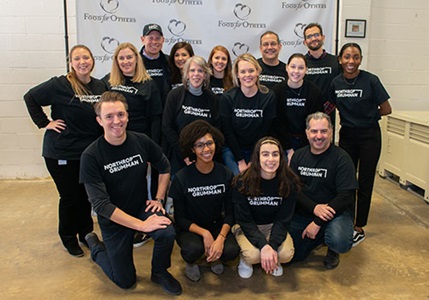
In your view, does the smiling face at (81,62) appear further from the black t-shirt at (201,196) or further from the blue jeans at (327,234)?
the blue jeans at (327,234)

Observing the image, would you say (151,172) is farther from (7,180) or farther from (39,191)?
(7,180)

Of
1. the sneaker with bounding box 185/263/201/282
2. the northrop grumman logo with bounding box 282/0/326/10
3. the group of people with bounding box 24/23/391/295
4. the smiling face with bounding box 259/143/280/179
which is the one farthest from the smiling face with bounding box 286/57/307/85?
the sneaker with bounding box 185/263/201/282

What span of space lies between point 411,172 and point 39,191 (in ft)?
12.2

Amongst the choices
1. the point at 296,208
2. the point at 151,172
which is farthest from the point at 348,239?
the point at 151,172

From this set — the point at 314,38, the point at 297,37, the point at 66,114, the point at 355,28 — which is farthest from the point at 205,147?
the point at 355,28

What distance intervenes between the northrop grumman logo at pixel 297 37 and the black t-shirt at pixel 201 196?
6.13ft

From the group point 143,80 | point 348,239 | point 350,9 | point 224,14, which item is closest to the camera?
point 348,239

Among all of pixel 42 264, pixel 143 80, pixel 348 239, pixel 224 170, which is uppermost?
pixel 143 80

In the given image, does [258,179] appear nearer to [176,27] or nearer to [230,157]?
[230,157]

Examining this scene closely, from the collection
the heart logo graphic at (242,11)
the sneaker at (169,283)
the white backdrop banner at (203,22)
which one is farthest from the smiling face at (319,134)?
the heart logo graphic at (242,11)

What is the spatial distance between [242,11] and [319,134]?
180cm

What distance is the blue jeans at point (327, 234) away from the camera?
2.44m

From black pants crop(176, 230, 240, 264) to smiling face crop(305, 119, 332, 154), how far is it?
0.79m

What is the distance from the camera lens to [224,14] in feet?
12.3
